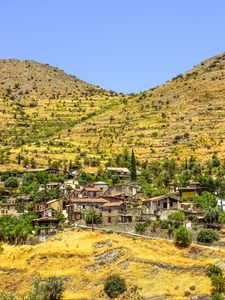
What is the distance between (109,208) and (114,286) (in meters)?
19.9

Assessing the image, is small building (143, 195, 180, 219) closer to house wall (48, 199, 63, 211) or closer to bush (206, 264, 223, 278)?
house wall (48, 199, 63, 211)

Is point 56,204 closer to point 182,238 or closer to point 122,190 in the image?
point 122,190

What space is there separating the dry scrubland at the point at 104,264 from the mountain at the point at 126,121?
5345cm

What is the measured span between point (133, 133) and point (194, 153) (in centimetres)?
2197

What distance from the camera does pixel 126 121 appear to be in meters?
156

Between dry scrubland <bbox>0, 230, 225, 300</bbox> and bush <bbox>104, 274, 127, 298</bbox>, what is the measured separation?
0.74 metres

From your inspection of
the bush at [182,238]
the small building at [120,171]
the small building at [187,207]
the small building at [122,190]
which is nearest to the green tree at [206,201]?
the small building at [187,207]

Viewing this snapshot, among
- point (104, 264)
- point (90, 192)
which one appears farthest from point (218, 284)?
point (90, 192)

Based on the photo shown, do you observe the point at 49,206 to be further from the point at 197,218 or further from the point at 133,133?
Result: the point at 133,133

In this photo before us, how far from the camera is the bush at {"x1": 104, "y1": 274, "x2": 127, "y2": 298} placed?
5953cm

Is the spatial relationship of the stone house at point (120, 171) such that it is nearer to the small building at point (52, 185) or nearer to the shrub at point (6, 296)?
the small building at point (52, 185)

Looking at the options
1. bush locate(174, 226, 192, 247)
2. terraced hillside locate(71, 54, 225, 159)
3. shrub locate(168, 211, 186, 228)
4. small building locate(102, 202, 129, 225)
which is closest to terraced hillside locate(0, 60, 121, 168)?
terraced hillside locate(71, 54, 225, 159)

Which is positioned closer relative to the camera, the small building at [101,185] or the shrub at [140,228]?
the shrub at [140,228]

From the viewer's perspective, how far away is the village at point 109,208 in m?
72.9
